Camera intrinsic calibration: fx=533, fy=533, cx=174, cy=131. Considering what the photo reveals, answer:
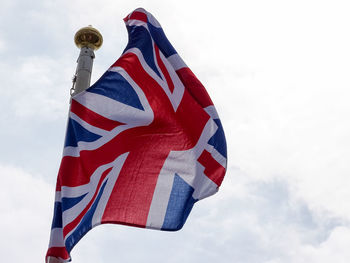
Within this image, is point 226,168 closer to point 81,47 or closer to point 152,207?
point 152,207

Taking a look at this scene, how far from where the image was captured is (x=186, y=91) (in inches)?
394

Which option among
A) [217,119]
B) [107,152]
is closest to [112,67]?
[107,152]

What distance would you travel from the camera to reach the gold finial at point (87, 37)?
9875 millimetres

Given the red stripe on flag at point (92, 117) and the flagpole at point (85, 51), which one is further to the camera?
the flagpole at point (85, 51)

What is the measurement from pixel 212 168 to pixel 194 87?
1685 millimetres

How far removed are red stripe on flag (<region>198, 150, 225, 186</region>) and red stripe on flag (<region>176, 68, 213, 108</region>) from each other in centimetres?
107

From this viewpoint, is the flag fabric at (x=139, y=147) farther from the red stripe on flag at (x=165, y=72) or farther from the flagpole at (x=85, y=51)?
the flagpole at (x=85, y=51)

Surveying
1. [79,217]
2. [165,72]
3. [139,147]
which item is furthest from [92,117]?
[165,72]

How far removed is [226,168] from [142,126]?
1679mm

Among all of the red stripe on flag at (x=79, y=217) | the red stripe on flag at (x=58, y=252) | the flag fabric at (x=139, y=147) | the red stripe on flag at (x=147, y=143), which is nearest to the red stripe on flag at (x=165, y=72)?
the flag fabric at (x=139, y=147)

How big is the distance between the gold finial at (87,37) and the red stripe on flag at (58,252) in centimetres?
407

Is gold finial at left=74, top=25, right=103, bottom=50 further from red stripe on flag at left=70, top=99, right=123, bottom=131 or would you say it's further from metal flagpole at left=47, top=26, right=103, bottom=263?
red stripe on flag at left=70, top=99, right=123, bottom=131

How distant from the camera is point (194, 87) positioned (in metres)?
10.1

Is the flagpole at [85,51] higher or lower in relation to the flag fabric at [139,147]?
higher
